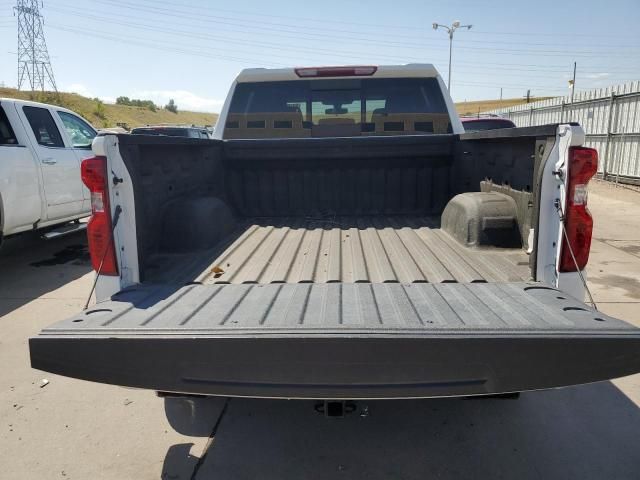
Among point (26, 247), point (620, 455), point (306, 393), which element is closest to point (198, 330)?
point (306, 393)

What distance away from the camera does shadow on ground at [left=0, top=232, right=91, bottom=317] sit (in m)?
5.99

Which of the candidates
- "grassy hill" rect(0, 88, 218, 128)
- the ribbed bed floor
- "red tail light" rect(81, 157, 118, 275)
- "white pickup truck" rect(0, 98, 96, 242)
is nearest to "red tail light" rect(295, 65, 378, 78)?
the ribbed bed floor

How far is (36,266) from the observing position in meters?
7.25

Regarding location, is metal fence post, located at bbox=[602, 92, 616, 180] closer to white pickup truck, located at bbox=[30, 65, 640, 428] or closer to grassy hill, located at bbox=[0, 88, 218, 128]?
white pickup truck, located at bbox=[30, 65, 640, 428]

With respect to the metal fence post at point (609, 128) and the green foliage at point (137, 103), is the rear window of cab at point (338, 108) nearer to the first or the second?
the metal fence post at point (609, 128)

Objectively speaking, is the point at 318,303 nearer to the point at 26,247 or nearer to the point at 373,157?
the point at 373,157

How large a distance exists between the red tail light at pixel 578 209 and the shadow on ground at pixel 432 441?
1116mm

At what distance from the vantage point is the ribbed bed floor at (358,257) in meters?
2.88

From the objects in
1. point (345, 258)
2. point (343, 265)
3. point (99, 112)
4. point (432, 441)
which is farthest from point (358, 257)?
point (99, 112)

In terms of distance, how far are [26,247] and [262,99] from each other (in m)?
5.91

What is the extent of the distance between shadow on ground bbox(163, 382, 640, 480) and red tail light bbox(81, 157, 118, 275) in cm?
119

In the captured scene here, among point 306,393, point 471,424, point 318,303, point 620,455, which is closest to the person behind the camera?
point 306,393

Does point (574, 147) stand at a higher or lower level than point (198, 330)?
higher

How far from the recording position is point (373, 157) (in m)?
A: 4.45
